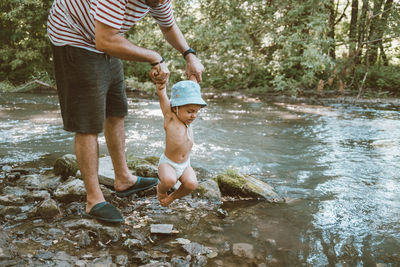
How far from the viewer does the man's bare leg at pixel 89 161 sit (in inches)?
104

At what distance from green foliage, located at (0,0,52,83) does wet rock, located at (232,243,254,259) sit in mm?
15736

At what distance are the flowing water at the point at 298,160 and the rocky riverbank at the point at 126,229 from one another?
0.56ft

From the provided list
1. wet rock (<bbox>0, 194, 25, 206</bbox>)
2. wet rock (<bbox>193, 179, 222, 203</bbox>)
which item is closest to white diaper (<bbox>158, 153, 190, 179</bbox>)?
wet rock (<bbox>193, 179, 222, 203</bbox>)

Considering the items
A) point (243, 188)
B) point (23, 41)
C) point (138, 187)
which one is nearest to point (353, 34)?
point (243, 188)

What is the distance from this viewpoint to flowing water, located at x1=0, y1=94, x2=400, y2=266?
279cm

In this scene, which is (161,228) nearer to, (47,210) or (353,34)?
(47,210)

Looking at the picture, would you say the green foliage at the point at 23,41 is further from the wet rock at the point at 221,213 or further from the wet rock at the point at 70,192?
the wet rock at the point at 221,213

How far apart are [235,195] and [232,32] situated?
957 centimetres

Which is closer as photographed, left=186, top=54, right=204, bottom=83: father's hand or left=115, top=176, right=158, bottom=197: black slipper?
left=186, top=54, right=204, bottom=83: father's hand

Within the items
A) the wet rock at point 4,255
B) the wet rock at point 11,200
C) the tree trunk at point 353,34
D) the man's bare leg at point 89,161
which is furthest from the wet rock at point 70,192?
the tree trunk at point 353,34

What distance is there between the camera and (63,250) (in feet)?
7.78

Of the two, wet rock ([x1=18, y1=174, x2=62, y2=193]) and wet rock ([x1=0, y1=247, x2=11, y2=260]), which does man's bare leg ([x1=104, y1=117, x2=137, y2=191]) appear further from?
wet rock ([x1=0, y1=247, x2=11, y2=260])

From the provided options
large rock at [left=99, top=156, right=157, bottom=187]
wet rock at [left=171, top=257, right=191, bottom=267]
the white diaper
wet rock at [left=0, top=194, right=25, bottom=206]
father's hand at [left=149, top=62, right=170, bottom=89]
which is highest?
father's hand at [left=149, top=62, right=170, bottom=89]

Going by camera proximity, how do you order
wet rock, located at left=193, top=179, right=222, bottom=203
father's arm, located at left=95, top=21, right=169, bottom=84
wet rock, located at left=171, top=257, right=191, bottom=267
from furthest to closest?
wet rock, located at left=193, top=179, right=222, bottom=203
wet rock, located at left=171, top=257, right=191, bottom=267
father's arm, located at left=95, top=21, right=169, bottom=84
